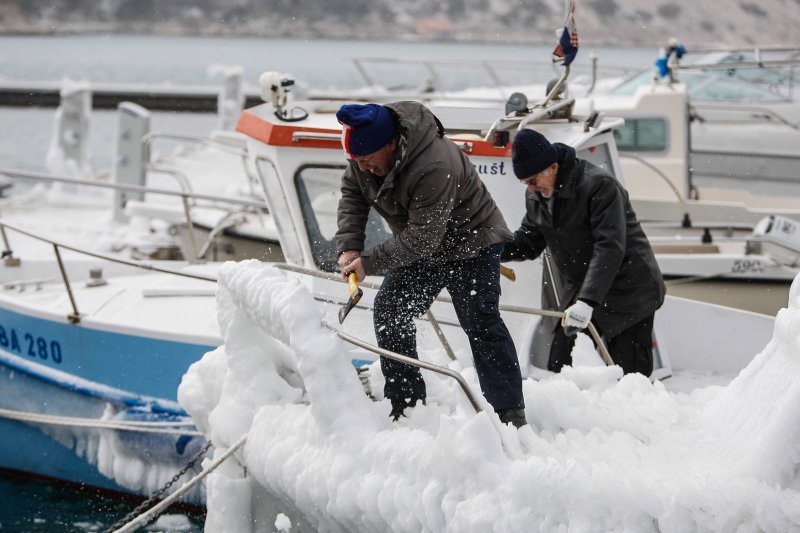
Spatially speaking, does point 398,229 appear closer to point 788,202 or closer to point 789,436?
point 789,436

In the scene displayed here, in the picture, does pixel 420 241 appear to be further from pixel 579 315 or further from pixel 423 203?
pixel 579 315

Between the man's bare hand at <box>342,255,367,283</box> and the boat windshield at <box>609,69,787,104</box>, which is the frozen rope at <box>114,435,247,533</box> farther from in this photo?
the boat windshield at <box>609,69,787,104</box>

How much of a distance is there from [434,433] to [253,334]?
847 mm

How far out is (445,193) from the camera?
3857 mm

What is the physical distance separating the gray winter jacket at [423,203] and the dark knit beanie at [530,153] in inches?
22.5

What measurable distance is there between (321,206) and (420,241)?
2225 millimetres

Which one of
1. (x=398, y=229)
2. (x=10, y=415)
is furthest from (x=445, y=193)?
(x=10, y=415)

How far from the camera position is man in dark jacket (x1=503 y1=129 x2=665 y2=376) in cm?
471

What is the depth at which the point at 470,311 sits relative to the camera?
13.3 ft

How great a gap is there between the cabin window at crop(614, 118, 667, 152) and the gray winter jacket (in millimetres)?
7842

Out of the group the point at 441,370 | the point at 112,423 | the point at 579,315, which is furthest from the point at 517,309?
the point at 112,423

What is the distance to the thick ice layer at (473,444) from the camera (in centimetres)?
331

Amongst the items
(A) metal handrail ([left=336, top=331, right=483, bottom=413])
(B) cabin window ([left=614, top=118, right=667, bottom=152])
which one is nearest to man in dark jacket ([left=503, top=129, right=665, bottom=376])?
(A) metal handrail ([left=336, top=331, right=483, bottom=413])

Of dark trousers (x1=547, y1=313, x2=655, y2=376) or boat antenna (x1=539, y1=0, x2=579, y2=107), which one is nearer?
dark trousers (x1=547, y1=313, x2=655, y2=376)
